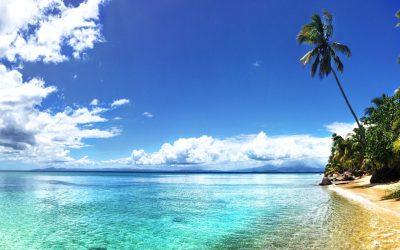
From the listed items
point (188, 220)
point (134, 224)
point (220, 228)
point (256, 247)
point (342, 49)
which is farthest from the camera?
point (342, 49)

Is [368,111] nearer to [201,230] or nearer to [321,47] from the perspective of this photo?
[321,47]

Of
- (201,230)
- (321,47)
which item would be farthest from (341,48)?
(201,230)

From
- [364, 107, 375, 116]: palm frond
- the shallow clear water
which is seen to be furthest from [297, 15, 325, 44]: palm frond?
[364, 107, 375, 116]: palm frond

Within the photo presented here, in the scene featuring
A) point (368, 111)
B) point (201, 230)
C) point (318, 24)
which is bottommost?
point (201, 230)

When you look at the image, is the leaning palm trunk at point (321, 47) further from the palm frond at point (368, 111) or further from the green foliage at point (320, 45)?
the palm frond at point (368, 111)

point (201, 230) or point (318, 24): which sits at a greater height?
point (318, 24)

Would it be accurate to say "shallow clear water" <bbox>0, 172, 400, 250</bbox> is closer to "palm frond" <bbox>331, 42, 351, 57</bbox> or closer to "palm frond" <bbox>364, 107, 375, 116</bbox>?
"palm frond" <bbox>331, 42, 351, 57</bbox>

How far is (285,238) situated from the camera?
15953 millimetres

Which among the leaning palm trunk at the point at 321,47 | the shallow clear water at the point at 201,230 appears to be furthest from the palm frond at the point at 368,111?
the shallow clear water at the point at 201,230

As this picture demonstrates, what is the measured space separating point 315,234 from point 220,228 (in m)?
5.75

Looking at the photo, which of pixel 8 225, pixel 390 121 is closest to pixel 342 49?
pixel 390 121

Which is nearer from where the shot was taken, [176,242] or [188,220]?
[176,242]

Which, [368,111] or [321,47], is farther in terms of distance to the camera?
[368,111]

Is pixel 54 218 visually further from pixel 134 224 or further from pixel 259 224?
pixel 259 224
